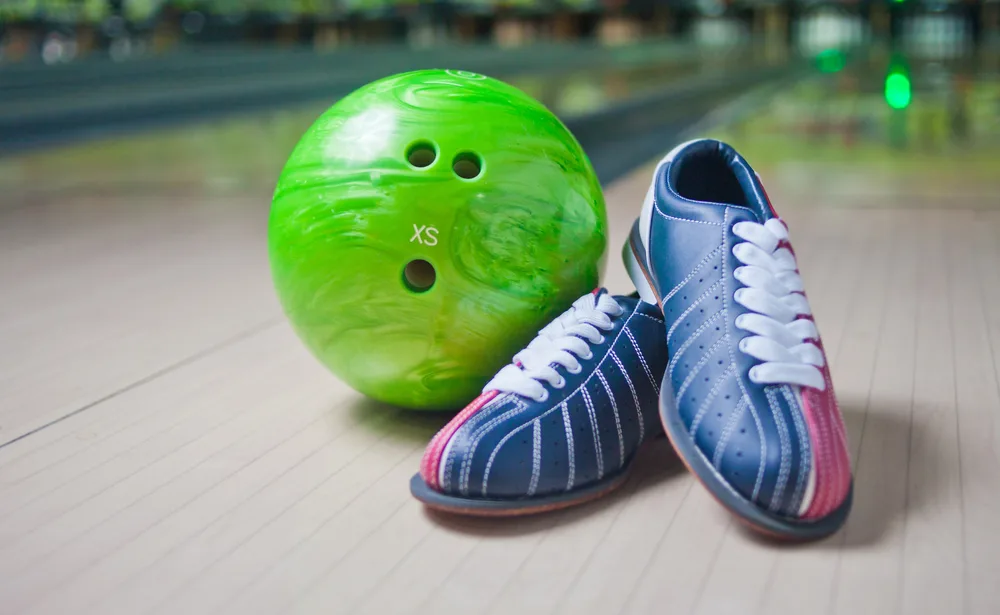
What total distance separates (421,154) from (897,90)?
5.79 metres

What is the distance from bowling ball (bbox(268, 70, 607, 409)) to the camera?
99 cm

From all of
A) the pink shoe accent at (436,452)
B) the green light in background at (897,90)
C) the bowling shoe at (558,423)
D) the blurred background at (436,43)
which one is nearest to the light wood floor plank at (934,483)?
the bowling shoe at (558,423)

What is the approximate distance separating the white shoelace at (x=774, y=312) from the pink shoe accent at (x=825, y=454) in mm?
18

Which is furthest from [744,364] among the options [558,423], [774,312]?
[558,423]

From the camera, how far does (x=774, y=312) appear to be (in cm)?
89

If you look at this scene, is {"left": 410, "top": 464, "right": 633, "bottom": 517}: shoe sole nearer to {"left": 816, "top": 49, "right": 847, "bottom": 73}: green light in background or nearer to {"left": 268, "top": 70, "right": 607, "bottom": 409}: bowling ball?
{"left": 268, "top": 70, "right": 607, "bottom": 409}: bowling ball

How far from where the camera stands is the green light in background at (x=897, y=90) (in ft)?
17.5

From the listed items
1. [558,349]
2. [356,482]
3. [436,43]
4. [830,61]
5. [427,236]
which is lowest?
[356,482]

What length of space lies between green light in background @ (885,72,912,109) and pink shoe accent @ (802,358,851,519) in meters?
4.76

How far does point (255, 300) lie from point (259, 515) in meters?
0.83

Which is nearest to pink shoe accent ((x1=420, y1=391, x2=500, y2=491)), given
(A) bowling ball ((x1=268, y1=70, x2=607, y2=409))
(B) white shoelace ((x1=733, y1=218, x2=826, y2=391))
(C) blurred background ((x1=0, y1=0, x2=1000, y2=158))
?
(A) bowling ball ((x1=268, y1=70, x2=607, y2=409))

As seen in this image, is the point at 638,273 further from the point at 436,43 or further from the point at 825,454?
the point at 436,43

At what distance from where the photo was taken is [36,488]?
0.97 metres

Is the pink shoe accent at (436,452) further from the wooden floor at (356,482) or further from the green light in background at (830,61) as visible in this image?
the green light in background at (830,61)
